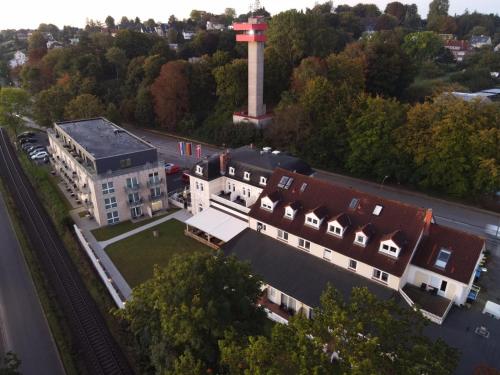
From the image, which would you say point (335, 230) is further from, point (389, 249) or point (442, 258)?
point (442, 258)

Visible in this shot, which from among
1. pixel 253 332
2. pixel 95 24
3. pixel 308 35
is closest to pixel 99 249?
pixel 253 332

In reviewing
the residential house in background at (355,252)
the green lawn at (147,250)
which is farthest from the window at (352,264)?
the green lawn at (147,250)

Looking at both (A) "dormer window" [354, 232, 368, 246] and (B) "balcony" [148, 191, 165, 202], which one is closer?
(A) "dormer window" [354, 232, 368, 246]

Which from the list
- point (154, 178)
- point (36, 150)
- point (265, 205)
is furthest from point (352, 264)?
point (36, 150)

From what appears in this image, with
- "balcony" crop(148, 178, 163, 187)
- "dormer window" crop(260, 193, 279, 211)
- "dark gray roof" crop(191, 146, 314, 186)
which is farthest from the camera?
"balcony" crop(148, 178, 163, 187)

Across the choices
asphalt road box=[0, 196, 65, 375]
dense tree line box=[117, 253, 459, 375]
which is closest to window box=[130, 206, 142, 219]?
asphalt road box=[0, 196, 65, 375]

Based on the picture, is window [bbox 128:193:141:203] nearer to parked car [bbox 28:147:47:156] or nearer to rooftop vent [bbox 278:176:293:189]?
rooftop vent [bbox 278:176:293:189]

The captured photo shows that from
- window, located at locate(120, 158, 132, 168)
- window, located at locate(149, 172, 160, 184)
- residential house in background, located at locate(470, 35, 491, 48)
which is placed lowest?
window, located at locate(149, 172, 160, 184)

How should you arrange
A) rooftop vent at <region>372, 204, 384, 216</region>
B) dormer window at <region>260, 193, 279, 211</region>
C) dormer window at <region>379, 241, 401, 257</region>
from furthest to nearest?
1. dormer window at <region>260, 193, 279, 211</region>
2. rooftop vent at <region>372, 204, 384, 216</region>
3. dormer window at <region>379, 241, 401, 257</region>
